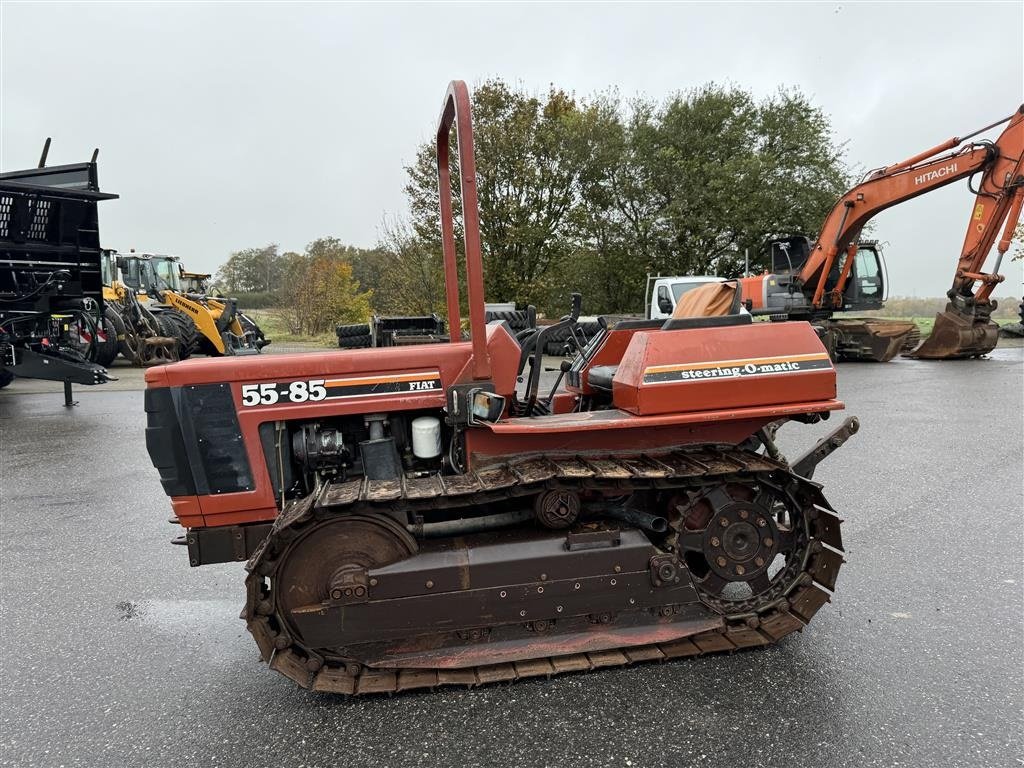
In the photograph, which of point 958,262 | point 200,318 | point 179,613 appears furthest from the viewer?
→ point 200,318

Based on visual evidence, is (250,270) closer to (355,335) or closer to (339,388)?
(355,335)

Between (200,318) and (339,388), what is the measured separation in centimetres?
1450

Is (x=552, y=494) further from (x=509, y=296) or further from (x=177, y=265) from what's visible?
(x=177, y=265)

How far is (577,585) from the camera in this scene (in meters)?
2.84

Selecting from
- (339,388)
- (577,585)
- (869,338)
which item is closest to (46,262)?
(339,388)

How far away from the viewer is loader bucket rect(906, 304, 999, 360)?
1412 centimetres

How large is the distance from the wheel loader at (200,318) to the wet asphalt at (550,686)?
37.8 ft

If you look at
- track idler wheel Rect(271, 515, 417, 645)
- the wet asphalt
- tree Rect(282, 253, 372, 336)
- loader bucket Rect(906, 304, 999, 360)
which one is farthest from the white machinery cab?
tree Rect(282, 253, 372, 336)

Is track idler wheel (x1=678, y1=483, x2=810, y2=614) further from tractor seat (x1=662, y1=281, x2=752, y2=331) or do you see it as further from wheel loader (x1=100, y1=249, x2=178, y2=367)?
wheel loader (x1=100, y1=249, x2=178, y2=367)

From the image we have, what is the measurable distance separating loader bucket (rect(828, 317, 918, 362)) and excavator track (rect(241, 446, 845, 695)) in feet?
43.2

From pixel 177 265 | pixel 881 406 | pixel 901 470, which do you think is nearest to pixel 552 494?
pixel 901 470

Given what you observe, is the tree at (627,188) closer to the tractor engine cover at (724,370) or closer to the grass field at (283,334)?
the grass field at (283,334)

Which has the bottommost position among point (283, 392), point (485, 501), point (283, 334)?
point (485, 501)

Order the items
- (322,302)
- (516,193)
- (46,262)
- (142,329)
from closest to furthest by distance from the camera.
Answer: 1. (46,262)
2. (142,329)
3. (516,193)
4. (322,302)
